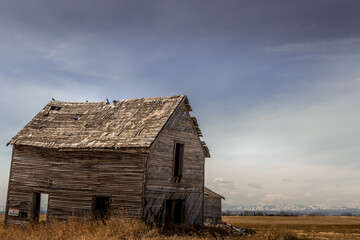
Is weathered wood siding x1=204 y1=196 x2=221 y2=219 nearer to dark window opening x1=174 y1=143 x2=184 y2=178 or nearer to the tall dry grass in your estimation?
dark window opening x1=174 y1=143 x2=184 y2=178

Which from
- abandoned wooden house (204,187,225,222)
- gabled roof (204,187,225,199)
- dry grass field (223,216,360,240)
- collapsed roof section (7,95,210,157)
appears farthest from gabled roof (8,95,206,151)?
abandoned wooden house (204,187,225,222)

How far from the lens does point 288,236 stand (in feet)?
64.1

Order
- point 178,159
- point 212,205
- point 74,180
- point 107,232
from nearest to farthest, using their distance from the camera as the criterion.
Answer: point 107,232, point 74,180, point 178,159, point 212,205

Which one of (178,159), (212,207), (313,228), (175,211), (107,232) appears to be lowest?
(313,228)

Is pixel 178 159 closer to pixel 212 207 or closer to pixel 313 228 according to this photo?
pixel 212 207

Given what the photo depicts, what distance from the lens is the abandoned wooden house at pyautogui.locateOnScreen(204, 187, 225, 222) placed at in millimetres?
31891

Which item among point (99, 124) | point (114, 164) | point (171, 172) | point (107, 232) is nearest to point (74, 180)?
point (114, 164)

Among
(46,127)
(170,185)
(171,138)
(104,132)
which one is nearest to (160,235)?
(170,185)

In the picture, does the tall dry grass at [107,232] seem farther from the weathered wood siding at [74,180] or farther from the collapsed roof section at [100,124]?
the collapsed roof section at [100,124]

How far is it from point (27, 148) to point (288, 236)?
1464 cm

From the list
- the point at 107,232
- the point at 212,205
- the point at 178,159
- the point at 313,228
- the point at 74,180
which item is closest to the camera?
the point at 107,232

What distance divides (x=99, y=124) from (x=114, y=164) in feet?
11.5

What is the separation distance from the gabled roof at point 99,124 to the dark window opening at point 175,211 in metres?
3.94

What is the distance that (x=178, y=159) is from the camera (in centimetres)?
1978
